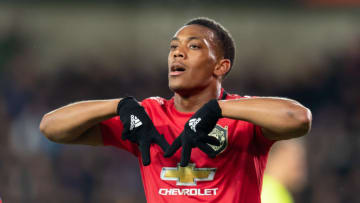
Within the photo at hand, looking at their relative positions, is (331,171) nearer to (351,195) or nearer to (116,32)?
(351,195)

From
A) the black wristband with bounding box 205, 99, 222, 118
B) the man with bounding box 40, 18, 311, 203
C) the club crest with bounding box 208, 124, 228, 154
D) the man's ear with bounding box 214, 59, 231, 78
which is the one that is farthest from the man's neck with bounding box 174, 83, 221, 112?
the black wristband with bounding box 205, 99, 222, 118

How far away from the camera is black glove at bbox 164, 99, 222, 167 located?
263 cm

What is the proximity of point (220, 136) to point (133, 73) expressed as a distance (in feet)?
19.8

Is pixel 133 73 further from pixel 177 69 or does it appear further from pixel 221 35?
pixel 177 69

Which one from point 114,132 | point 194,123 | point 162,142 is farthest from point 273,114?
point 114,132

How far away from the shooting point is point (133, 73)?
29.0 ft

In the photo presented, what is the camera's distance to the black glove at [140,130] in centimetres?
275

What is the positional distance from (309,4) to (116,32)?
11.1ft

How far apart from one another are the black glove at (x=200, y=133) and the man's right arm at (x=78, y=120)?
429 mm

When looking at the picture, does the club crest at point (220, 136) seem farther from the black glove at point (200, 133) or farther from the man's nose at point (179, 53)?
the man's nose at point (179, 53)

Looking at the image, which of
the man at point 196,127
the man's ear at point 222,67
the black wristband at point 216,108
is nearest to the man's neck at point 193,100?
the man at point 196,127

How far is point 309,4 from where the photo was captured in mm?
9836

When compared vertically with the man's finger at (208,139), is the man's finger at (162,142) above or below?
below

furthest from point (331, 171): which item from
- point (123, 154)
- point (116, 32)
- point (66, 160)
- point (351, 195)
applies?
point (116, 32)
